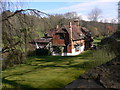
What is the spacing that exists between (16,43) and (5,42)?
0.39 metres

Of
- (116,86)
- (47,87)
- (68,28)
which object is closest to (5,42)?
(116,86)

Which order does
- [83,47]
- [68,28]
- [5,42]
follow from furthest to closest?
[83,47]
[68,28]
[5,42]

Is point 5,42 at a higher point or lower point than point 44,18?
lower

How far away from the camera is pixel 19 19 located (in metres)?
5.80

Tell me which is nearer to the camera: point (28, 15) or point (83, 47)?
point (28, 15)

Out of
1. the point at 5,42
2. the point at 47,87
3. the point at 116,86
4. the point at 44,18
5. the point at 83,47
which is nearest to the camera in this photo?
the point at 116,86

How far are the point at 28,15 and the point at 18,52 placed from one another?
4.87 feet

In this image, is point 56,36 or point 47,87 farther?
point 56,36

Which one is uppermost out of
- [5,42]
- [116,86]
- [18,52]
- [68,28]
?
[68,28]

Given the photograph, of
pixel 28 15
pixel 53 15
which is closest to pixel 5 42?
pixel 28 15

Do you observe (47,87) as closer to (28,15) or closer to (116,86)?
(28,15)

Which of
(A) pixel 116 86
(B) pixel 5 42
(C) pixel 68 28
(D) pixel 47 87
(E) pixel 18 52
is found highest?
(C) pixel 68 28

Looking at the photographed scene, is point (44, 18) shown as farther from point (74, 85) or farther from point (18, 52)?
point (74, 85)

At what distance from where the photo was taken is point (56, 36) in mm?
28703
